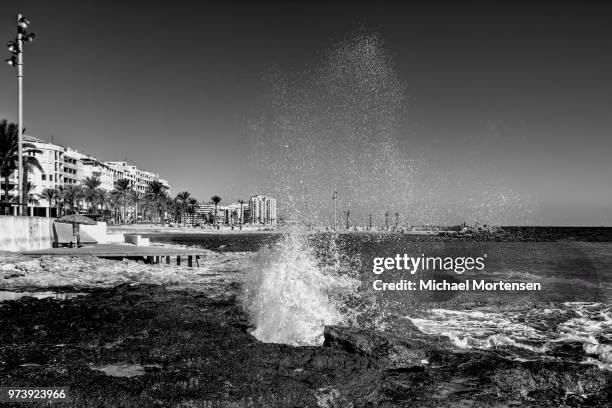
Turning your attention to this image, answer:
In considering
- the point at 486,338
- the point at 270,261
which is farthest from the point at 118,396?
the point at 270,261

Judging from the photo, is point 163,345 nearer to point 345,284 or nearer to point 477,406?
point 477,406

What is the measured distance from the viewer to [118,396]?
21.9 feet

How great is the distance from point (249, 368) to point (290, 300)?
19.3 feet

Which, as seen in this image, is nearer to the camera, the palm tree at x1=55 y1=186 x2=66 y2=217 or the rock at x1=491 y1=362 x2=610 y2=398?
the rock at x1=491 y1=362 x2=610 y2=398

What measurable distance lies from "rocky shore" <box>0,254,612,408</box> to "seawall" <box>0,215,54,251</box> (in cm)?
1671

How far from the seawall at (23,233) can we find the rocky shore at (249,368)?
16708mm

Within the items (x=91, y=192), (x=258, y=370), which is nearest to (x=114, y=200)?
(x=91, y=192)

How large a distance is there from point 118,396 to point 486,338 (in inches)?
380

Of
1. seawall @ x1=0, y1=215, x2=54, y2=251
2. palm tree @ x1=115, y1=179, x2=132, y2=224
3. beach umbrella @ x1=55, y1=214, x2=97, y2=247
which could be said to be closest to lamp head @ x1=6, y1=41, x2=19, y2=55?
seawall @ x1=0, y1=215, x2=54, y2=251

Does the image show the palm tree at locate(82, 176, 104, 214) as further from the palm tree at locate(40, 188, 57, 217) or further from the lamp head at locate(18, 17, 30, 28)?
the lamp head at locate(18, 17, 30, 28)

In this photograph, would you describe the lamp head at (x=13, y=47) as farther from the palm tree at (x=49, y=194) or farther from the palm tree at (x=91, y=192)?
the palm tree at (x=91, y=192)

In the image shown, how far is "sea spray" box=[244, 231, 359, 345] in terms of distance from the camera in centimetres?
1184

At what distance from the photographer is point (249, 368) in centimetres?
822

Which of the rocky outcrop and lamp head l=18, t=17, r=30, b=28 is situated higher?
lamp head l=18, t=17, r=30, b=28
